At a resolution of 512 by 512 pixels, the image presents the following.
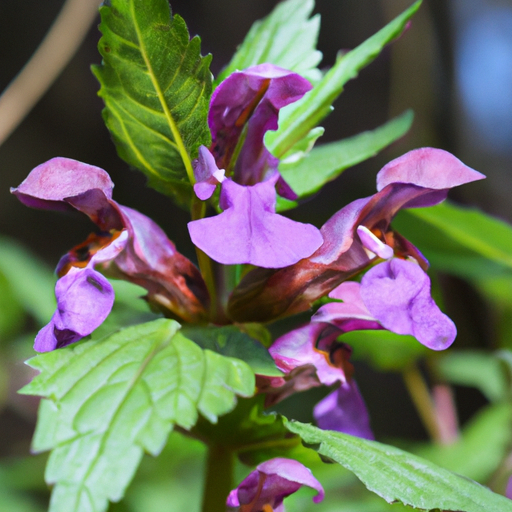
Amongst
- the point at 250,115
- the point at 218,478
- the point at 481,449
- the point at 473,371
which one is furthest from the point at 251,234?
the point at 473,371

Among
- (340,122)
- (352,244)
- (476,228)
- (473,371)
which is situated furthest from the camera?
(340,122)

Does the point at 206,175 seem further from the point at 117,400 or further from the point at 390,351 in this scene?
the point at 390,351

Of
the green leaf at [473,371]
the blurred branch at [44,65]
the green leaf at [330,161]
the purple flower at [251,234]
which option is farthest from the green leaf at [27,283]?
the green leaf at [473,371]

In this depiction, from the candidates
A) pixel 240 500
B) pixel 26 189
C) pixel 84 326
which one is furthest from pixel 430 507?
pixel 26 189

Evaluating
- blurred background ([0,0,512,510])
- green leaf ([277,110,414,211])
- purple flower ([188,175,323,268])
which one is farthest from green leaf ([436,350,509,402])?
purple flower ([188,175,323,268])

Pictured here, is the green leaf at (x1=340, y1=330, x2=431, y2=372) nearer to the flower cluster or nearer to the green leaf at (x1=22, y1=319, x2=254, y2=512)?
the flower cluster
